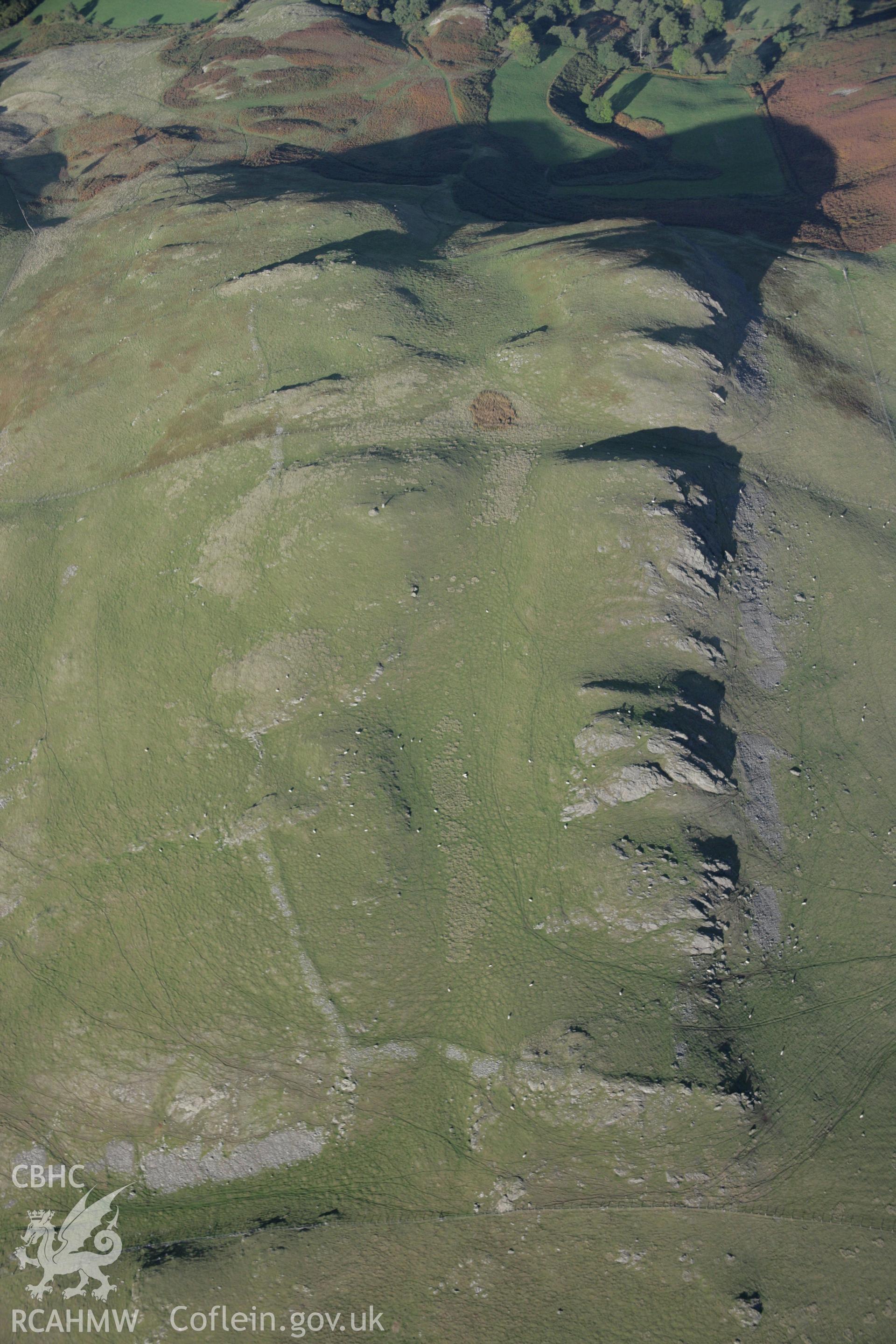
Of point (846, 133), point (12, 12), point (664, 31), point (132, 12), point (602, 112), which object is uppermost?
point (12, 12)

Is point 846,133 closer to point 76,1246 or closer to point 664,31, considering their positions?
point 664,31

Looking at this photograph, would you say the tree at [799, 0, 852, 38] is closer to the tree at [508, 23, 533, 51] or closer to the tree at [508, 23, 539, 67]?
the tree at [508, 23, 539, 67]

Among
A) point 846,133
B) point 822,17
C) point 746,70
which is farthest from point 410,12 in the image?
point 846,133

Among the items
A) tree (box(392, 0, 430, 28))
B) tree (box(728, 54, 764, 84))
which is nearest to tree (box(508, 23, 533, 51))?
tree (box(392, 0, 430, 28))

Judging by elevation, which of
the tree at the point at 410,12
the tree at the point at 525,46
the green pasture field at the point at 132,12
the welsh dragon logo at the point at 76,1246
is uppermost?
the green pasture field at the point at 132,12

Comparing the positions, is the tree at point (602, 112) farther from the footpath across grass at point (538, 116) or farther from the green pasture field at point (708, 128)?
the footpath across grass at point (538, 116)

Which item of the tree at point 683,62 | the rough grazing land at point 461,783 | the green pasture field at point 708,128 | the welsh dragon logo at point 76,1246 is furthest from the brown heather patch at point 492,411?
the tree at point 683,62

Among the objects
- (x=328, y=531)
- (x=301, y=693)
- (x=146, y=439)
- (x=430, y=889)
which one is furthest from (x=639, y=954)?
(x=146, y=439)

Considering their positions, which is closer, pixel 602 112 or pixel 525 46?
pixel 602 112
